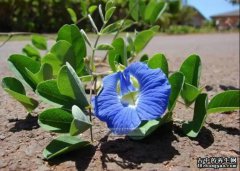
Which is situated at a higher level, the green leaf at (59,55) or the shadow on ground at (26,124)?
the green leaf at (59,55)

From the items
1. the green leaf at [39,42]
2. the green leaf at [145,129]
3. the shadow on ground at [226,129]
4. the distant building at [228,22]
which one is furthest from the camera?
the distant building at [228,22]

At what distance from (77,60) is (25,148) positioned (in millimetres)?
246

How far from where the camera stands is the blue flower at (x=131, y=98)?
30.1 inches

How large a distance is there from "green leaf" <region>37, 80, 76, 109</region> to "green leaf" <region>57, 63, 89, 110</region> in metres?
0.02

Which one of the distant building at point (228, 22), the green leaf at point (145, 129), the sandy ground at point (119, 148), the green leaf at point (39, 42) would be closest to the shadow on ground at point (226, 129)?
the sandy ground at point (119, 148)

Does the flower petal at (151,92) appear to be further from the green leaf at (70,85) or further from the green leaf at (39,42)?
the green leaf at (39,42)

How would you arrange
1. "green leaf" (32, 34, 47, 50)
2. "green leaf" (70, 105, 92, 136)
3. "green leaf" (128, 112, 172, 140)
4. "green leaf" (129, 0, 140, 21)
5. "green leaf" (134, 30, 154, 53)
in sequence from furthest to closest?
"green leaf" (32, 34, 47, 50) → "green leaf" (129, 0, 140, 21) → "green leaf" (134, 30, 154, 53) → "green leaf" (128, 112, 172, 140) → "green leaf" (70, 105, 92, 136)

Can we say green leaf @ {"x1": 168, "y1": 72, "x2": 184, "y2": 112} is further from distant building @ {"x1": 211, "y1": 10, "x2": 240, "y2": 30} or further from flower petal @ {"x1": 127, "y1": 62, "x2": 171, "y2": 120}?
distant building @ {"x1": 211, "y1": 10, "x2": 240, "y2": 30}

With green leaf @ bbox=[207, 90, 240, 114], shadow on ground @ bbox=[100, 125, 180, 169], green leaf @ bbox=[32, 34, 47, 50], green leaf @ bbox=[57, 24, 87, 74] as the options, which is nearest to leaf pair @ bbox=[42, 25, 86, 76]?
green leaf @ bbox=[57, 24, 87, 74]

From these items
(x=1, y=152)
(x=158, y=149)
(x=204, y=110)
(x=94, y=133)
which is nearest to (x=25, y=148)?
(x=1, y=152)

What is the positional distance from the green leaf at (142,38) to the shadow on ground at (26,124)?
0.39m

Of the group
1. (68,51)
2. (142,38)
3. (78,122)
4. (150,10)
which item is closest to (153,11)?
(150,10)

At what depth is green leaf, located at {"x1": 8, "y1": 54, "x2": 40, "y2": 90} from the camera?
0.99 metres

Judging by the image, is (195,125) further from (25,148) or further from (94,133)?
(25,148)
